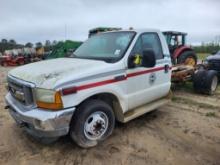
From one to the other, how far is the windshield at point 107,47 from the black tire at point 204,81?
3.80m

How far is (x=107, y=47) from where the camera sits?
4.31 m

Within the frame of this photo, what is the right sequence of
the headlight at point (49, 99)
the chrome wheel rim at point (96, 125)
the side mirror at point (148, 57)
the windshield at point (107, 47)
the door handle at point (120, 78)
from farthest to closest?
1. the windshield at point (107, 47)
2. the side mirror at point (148, 57)
3. the door handle at point (120, 78)
4. the chrome wheel rim at point (96, 125)
5. the headlight at point (49, 99)

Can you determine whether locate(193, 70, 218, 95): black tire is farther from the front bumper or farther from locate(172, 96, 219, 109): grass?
the front bumper

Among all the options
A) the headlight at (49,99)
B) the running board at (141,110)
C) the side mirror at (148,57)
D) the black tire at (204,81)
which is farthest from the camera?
the black tire at (204,81)

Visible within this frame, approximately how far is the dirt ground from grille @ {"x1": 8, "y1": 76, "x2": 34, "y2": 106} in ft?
2.82

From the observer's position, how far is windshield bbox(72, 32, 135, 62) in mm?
3972

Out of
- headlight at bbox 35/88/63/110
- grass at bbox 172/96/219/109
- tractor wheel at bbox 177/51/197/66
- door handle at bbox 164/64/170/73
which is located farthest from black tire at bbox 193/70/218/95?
headlight at bbox 35/88/63/110

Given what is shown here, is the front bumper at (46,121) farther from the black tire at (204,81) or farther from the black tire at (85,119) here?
the black tire at (204,81)

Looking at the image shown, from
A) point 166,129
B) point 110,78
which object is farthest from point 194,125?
point 110,78

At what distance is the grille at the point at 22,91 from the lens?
10.7ft

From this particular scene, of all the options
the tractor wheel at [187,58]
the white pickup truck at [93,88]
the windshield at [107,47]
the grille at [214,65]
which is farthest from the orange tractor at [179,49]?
the windshield at [107,47]

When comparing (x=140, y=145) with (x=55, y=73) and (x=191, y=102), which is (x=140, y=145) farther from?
(x=191, y=102)

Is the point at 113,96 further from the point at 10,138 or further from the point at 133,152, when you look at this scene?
the point at 10,138

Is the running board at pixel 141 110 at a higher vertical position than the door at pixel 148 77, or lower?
lower
